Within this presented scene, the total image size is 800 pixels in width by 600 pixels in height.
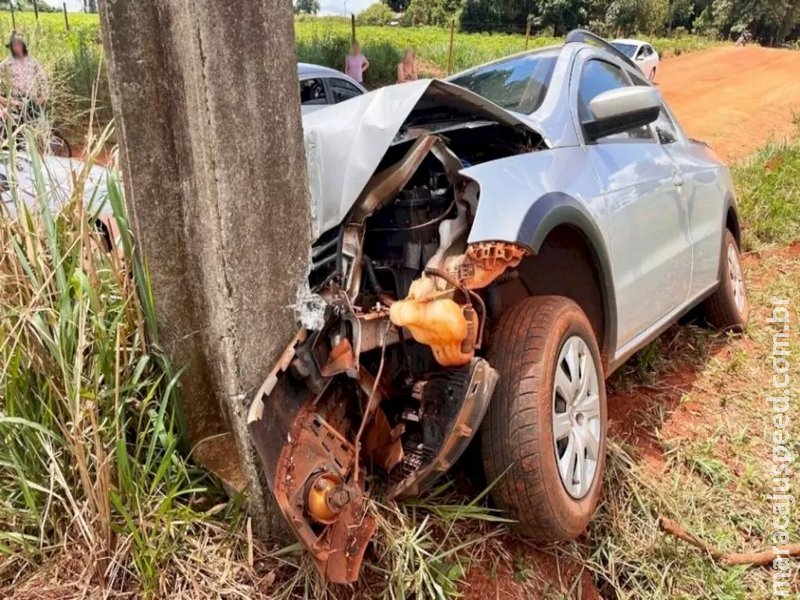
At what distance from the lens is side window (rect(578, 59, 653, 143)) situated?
11.1ft

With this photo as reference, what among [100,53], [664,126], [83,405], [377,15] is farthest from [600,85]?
[377,15]

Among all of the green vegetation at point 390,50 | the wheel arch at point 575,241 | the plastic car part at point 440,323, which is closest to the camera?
the plastic car part at point 440,323

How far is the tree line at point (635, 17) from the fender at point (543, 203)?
44.5 meters

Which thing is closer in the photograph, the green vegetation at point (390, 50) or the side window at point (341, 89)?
the side window at point (341, 89)

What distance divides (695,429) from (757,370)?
94cm

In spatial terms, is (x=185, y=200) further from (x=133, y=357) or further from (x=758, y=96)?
(x=758, y=96)

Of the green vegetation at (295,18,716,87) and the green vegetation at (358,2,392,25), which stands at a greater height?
the green vegetation at (358,2,392,25)

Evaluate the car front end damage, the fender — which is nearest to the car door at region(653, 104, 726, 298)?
the fender

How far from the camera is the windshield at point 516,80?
336 centimetres

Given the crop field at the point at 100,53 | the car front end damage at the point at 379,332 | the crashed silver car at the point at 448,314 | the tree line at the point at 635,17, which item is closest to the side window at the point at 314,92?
the crop field at the point at 100,53

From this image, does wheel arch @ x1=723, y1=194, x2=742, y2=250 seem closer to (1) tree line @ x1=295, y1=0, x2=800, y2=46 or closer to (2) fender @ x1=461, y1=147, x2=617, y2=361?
(2) fender @ x1=461, y1=147, x2=617, y2=361

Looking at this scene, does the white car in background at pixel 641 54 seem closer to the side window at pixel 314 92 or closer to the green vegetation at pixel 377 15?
the side window at pixel 314 92

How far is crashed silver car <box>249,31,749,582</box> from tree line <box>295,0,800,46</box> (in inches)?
1755

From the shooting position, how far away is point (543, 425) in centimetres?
237
